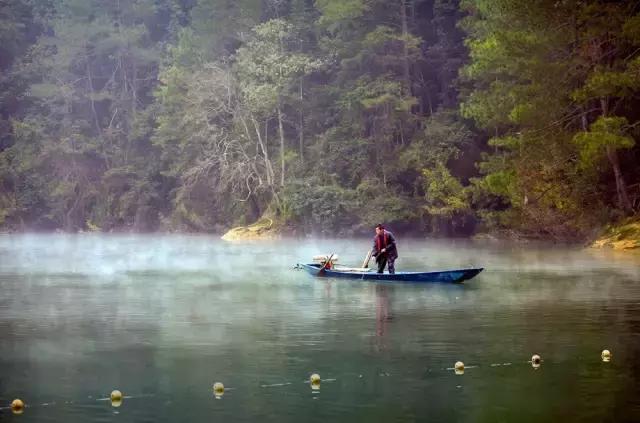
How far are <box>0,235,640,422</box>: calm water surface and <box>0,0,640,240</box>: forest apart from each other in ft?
A: 40.2

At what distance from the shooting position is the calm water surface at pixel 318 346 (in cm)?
1334

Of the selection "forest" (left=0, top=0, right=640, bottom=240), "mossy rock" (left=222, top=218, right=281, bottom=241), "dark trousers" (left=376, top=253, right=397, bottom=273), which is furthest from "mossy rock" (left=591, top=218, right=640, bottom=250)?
"mossy rock" (left=222, top=218, right=281, bottom=241)

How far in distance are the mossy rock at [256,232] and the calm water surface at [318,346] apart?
3390 cm

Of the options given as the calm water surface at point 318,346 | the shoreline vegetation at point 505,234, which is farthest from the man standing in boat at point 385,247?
the shoreline vegetation at point 505,234

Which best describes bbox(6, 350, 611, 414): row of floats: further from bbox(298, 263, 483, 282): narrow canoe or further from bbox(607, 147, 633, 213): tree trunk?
bbox(607, 147, 633, 213): tree trunk

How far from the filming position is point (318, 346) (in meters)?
18.3

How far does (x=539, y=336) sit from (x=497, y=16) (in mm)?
40133

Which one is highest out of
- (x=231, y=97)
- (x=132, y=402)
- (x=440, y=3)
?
(x=440, y=3)

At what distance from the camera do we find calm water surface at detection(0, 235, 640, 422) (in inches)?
525

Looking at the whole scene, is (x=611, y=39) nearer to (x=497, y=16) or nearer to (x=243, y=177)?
(x=497, y=16)

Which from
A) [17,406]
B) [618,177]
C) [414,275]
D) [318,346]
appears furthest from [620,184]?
[17,406]

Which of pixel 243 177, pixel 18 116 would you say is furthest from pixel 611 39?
pixel 18 116

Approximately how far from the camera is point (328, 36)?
248 ft

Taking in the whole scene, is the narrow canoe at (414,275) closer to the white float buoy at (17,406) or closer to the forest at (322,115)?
the forest at (322,115)
